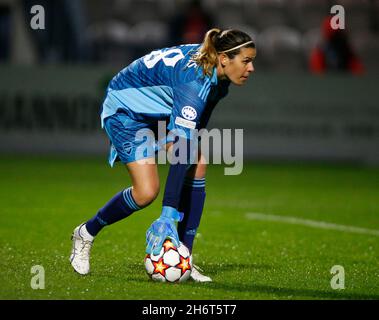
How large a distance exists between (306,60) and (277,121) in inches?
167

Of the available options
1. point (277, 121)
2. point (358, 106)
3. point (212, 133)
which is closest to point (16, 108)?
point (212, 133)

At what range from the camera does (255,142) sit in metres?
18.3

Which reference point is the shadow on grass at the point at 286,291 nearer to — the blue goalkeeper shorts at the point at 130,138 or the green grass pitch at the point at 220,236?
the green grass pitch at the point at 220,236

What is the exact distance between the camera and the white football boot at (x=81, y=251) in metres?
7.04

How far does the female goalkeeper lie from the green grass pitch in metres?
0.39

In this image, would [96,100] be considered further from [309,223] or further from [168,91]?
[168,91]

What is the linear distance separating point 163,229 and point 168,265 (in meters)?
0.29

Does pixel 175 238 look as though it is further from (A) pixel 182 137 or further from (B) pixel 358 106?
(B) pixel 358 106

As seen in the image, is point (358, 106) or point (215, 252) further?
point (358, 106)

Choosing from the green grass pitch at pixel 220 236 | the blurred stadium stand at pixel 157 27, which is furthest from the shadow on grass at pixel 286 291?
the blurred stadium stand at pixel 157 27

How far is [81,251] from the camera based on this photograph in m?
7.18

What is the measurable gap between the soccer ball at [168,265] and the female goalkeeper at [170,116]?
7 cm

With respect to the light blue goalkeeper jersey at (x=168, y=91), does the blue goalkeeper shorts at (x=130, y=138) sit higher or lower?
lower

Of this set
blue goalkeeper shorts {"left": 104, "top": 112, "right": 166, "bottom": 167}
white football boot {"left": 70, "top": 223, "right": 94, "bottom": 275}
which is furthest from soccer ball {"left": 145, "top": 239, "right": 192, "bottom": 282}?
blue goalkeeper shorts {"left": 104, "top": 112, "right": 166, "bottom": 167}
